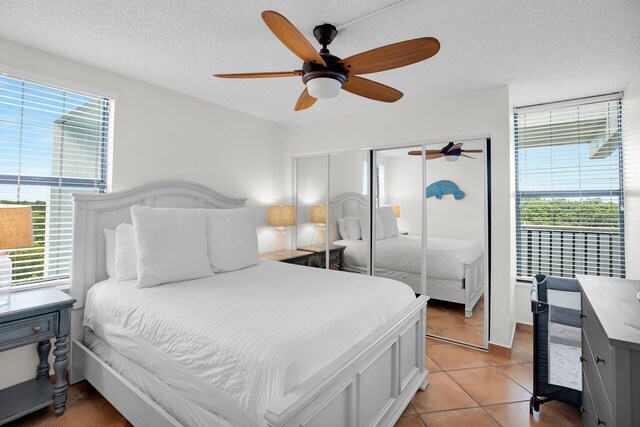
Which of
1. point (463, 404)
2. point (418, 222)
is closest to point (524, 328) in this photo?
point (418, 222)

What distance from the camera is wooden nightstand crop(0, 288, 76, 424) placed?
→ 1.80m

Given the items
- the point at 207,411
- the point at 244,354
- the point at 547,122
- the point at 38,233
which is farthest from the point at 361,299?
the point at 547,122

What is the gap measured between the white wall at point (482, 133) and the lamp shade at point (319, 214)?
37.1 inches

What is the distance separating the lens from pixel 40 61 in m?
2.31

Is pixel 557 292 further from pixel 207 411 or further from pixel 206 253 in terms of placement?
pixel 206 253

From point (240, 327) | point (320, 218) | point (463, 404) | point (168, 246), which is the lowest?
point (463, 404)

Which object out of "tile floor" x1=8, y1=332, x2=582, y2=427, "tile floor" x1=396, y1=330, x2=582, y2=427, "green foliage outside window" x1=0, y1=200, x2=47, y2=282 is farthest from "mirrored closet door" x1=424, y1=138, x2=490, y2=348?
"green foliage outside window" x1=0, y1=200, x2=47, y2=282

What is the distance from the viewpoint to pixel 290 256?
367 cm

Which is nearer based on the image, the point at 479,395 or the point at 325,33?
the point at 325,33

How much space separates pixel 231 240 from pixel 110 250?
3.05ft

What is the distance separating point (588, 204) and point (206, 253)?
382 cm

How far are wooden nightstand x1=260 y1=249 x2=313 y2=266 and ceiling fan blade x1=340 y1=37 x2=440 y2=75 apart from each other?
7.60ft

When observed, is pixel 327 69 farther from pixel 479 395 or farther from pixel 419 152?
pixel 479 395

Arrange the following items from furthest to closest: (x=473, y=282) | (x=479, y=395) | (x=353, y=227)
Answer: (x=353, y=227) < (x=473, y=282) < (x=479, y=395)
